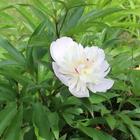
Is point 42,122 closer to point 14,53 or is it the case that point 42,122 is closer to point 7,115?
point 7,115

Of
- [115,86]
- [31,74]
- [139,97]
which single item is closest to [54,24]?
[31,74]

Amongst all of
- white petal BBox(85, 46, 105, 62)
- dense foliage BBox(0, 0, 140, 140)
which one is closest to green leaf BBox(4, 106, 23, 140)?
dense foliage BBox(0, 0, 140, 140)

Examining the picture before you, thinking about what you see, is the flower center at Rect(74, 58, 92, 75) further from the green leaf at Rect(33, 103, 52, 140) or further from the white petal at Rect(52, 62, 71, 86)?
the green leaf at Rect(33, 103, 52, 140)

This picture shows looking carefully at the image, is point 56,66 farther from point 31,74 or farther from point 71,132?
point 71,132

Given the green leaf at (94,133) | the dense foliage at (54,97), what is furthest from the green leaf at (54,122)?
the green leaf at (94,133)

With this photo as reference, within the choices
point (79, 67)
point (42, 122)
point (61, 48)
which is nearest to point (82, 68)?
point (79, 67)

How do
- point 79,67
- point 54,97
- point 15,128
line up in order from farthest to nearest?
point 54,97, point 15,128, point 79,67
